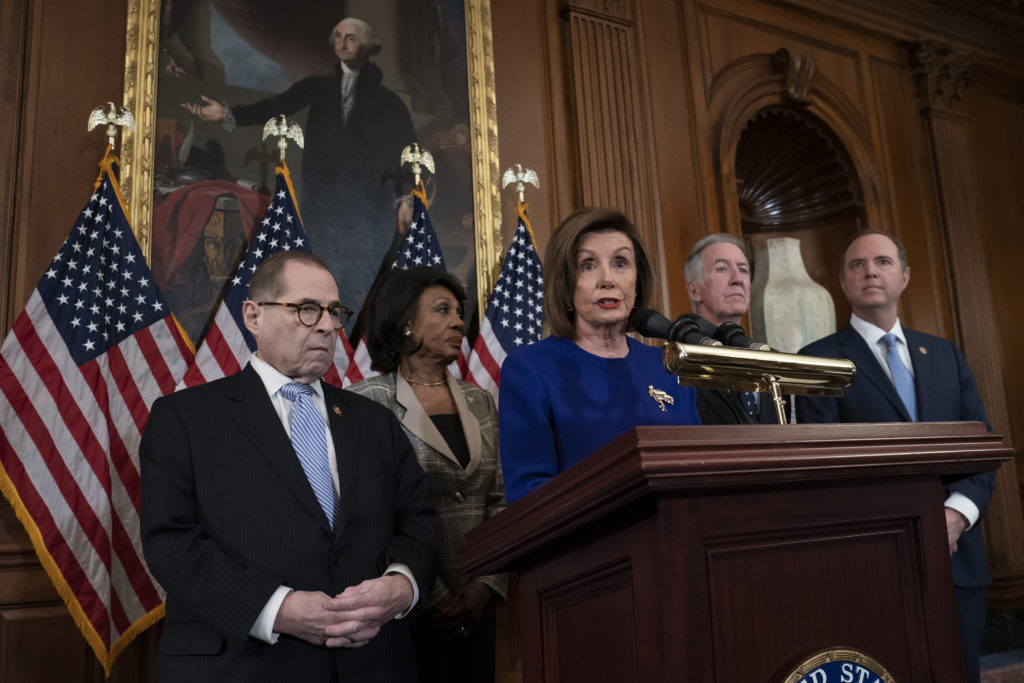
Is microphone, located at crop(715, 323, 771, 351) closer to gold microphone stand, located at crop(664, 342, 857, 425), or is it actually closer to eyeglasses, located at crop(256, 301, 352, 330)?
gold microphone stand, located at crop(664, 342, 857, 425)

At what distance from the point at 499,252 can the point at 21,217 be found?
2113 mm

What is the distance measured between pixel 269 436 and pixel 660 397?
1.00m

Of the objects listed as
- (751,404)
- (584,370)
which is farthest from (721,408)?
(584,370)

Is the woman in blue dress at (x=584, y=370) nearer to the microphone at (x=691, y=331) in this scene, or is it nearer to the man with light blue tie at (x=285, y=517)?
the microphone at (x=691, y=331)

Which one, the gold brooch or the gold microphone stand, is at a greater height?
the gold brooch

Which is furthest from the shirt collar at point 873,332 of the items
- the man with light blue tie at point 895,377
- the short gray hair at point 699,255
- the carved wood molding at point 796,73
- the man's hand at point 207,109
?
the carved wood molding at point 796,73

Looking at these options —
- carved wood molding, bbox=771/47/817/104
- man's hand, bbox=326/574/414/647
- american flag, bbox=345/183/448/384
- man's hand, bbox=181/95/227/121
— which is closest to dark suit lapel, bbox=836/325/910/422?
man's hand, bbox=326/574/414/647

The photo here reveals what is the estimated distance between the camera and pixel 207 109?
153 inches

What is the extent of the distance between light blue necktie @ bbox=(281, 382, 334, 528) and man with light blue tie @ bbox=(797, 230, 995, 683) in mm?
1536

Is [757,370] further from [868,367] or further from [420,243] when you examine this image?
[420,243]

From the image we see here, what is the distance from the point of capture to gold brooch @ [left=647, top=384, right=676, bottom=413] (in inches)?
75.4

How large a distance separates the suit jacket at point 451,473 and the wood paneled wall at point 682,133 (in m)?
1.32

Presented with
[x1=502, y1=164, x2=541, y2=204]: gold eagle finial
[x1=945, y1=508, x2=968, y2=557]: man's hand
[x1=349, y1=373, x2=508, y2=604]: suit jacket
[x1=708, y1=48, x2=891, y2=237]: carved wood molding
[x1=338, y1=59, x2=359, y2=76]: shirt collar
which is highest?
[x1=708, y1=48, x2=891, y2=237]: carved wood molding

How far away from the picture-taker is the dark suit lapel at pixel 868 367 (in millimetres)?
2767
